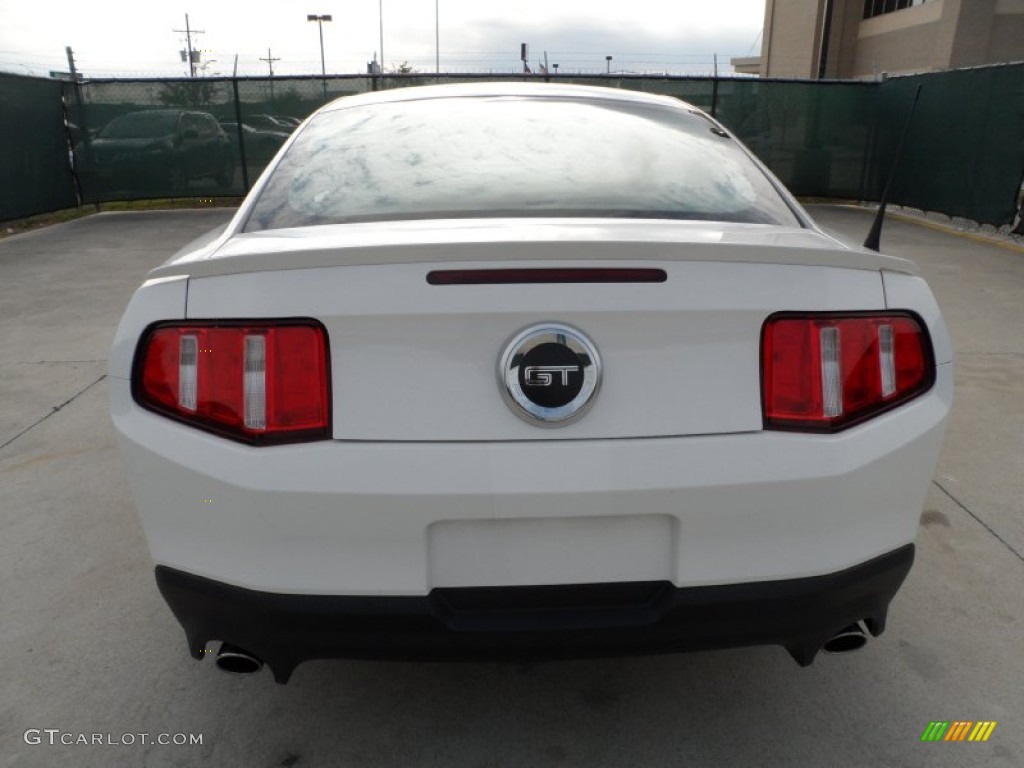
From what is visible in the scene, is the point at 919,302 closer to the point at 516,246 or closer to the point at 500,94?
the point at 516,246

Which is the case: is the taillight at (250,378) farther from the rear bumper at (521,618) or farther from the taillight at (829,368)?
the taillight at (829,368)

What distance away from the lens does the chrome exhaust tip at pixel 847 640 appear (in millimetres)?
1907

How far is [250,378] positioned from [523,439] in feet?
1.85

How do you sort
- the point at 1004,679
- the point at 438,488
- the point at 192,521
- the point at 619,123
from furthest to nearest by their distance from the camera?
the point at 619,123
the point at 1004,679
the point at 192,521
the point at 438,488

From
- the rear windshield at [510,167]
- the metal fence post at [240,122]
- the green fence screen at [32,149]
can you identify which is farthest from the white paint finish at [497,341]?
the metal fence post at [240,122]

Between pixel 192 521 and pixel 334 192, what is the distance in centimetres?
100

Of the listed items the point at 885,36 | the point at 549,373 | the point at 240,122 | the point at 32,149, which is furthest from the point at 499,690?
the point at 885,36

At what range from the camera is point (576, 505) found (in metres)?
1.64

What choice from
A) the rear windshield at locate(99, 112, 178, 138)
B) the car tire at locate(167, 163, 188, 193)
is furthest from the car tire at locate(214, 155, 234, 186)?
the rear windshield at locate(99, 112, 178, 138)

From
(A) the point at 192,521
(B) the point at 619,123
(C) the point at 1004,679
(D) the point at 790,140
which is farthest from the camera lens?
(D) the point at 790,140

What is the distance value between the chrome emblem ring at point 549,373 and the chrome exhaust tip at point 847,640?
84 cm

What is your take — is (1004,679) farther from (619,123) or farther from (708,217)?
(619,123)

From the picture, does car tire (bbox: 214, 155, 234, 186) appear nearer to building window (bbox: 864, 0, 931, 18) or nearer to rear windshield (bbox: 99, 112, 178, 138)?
rear windshield (bbox: 99, 112, 178, 138)

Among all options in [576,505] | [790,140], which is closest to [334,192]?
[576,505]
